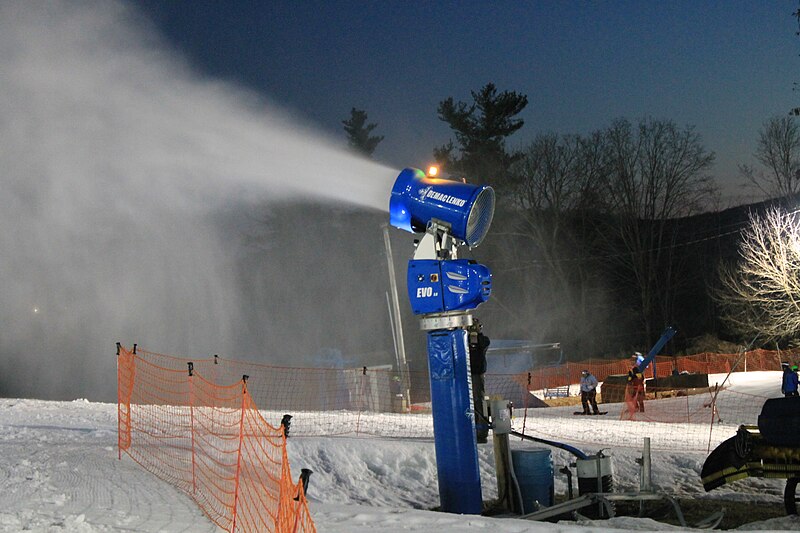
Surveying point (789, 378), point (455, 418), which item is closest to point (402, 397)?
point (789, 378)

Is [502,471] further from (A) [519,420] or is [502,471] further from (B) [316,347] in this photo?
(B) [316,347]

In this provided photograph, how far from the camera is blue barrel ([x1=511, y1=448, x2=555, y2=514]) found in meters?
9.46

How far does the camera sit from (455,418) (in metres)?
8.42

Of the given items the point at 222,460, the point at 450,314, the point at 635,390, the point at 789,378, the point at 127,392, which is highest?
the point at 450,314

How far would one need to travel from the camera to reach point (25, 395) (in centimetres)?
4416

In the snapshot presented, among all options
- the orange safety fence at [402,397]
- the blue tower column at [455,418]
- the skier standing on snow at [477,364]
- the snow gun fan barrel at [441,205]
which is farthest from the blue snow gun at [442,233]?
the orange safety fence at [402,397]

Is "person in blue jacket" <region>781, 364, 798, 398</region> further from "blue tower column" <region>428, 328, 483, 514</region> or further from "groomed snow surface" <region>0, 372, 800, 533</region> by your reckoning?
"blue tower column" <region>428, 328, 483, 514</region>

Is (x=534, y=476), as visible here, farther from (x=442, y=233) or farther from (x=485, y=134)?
(x=485, y=134)

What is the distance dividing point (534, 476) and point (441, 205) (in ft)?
11.9

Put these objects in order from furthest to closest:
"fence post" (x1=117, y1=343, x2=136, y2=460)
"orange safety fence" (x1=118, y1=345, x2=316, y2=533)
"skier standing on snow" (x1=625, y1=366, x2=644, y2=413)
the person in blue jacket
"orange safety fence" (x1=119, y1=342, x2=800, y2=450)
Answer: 1. "skier standing on snow" (x1=625, y1=366, x2=644, y2=413)
2. the person in blue jacket
3. "orange safety fence" (x1=119, y1=342, x2=800, y2=450)
4. "fence post" (x1=117, y1=343, x2=136, y2=460)
5. "orange safety fence" (x1=118, y1=345, x2=316, y2=533)

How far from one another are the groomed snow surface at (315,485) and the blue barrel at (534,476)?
1046 millimetres

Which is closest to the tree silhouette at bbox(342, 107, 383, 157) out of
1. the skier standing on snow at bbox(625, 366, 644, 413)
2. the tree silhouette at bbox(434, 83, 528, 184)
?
the tree silhouette at bbox(434, 83, 528, 184)

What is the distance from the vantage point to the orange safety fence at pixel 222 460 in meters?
6.50

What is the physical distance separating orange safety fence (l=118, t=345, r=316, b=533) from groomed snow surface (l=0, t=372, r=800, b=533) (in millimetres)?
287
